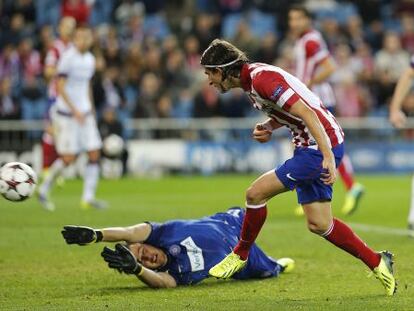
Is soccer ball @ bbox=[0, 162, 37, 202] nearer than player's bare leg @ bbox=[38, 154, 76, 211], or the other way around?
soccer ball @ bbox=[0, 162, 37, 202]

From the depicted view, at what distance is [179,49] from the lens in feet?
82.3

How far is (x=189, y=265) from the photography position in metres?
8.09

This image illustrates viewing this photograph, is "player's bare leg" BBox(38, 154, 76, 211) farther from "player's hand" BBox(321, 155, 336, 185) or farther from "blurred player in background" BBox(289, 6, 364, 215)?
"player's hand" BBox(321, 155, 336, 185)

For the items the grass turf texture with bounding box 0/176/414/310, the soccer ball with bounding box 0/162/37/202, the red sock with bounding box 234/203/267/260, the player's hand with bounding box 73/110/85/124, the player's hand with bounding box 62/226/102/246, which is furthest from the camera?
the player's hand with bounding box 73/110/85/124

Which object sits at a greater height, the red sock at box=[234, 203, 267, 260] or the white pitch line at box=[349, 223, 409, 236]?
the red sock at box=[234, 203, 267, 260]

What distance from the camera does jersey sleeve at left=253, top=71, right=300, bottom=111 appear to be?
730 centimetres

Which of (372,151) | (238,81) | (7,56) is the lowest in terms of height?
(372,151)

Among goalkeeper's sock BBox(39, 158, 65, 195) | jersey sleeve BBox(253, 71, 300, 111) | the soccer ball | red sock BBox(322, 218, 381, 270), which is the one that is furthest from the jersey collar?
goalkeeper's sock BBox(39, 158, 65, 195)

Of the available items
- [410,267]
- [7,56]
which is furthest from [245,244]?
[7,56]

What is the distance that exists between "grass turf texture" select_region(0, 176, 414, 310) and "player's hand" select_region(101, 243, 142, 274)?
0.79 feet

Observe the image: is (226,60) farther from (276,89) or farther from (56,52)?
(56,52)

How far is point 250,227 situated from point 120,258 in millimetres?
1046

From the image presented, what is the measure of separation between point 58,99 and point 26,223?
9.82 feet

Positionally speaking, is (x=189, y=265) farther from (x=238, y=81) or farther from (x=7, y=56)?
(x=7, y=56)
